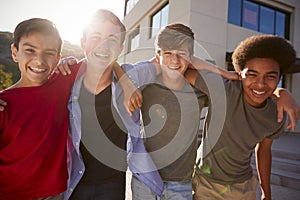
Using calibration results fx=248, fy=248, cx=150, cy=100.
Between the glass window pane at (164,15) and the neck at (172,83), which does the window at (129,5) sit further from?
the neck at (172,83)

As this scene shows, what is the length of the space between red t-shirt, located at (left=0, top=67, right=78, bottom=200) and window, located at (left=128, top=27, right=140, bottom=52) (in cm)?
1473

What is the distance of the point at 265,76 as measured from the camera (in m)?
1.83

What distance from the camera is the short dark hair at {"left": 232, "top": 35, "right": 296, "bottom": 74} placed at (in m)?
1.90

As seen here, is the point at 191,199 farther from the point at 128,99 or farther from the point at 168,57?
the point at 168,57

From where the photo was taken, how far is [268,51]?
1896mm

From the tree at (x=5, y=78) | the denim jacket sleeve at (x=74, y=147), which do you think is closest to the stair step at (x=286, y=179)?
the denim jacket sleeve at (x=74, y=147)

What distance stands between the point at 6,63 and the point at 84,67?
2358cm

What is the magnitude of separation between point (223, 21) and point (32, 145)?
11028 mm

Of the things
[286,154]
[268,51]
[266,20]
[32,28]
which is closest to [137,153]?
[32,28]

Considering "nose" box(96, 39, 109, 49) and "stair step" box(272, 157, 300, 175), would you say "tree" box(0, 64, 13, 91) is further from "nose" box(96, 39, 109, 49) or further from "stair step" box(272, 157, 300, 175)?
"nose" box(96, 39, 109, 49)

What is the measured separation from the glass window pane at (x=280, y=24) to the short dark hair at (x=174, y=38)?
13218 mm

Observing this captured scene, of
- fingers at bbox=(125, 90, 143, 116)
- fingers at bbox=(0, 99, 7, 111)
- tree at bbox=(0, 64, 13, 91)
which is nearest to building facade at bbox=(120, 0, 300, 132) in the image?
fingers at bbox=(125, 90, 143, 116)

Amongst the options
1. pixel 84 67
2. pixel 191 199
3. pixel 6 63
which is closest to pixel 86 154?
pixel 84 67

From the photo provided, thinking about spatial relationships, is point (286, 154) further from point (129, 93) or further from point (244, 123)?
point (129, 93)
